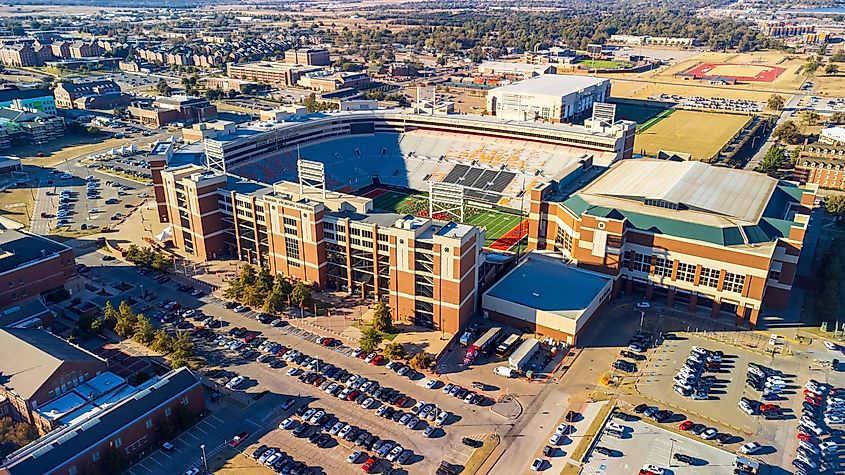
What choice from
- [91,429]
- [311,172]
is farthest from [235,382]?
[311,172]

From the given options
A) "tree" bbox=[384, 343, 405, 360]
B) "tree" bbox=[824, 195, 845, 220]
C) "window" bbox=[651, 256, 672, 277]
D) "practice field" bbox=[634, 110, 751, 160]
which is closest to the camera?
"tree" bbox=[384, 343, 405, 360]

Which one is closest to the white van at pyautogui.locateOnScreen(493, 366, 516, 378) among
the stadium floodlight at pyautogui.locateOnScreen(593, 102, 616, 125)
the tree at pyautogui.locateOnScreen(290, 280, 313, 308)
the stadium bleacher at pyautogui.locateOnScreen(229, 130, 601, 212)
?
the tree at pyautogui.locateOnScreen(290, 280, 313, 308)

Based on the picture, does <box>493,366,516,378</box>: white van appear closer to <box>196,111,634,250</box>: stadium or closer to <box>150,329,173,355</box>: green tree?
<box>150,329,173,355</box>: green tree

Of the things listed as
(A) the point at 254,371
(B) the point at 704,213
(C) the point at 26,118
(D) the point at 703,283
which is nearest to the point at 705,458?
(D) the point at 703,283

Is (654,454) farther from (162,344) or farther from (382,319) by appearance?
(162,344)

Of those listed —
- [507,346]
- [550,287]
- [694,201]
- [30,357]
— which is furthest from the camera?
[694,201]

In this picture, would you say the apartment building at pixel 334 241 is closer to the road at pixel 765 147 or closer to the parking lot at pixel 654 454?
the parking lot at pixel 654 454

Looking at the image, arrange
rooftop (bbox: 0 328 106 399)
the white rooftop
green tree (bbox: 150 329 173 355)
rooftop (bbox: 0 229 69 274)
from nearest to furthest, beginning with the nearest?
1. rooftop (bbox: 0 328 106 399)
2. green tree (bbox: 150 329 173 355)
3. rooftop (bbox: 0 229 69 274)
4. the white rooftop

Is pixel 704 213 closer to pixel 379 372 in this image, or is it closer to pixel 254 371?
pixel 379 372
